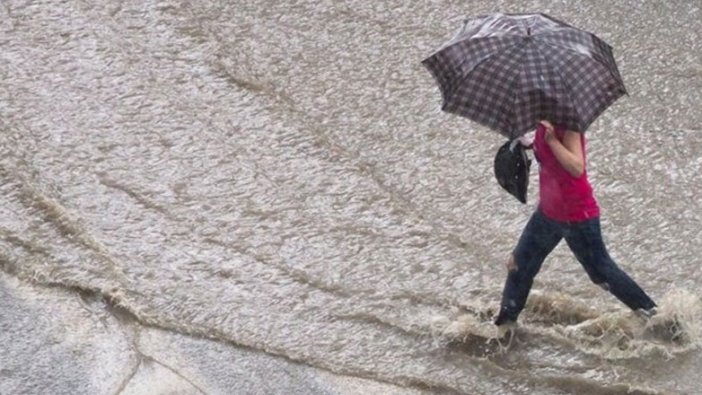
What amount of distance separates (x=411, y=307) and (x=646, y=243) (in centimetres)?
123

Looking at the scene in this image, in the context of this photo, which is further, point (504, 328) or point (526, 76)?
point (504, 328)

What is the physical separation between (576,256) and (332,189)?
186 cm

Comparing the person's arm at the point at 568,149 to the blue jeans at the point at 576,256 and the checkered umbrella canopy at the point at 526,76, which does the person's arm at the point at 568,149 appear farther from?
the blue jeans at the point at 576,256

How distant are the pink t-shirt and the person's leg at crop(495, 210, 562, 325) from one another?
92mm

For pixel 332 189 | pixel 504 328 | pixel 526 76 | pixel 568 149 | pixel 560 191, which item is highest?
pixel 526 76

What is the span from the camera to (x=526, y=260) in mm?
5609

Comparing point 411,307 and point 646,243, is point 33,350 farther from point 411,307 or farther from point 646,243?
point 646,243

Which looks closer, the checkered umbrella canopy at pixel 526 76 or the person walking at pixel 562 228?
the checkered umbrella canopy at pixel 526 76

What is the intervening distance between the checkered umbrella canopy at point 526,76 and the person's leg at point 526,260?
2.13 ft

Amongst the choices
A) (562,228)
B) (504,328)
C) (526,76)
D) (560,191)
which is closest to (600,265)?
(562,228)

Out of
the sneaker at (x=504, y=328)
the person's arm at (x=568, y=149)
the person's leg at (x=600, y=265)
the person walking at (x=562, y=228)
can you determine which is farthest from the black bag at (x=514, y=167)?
the sneaker at (x=504, y=328)

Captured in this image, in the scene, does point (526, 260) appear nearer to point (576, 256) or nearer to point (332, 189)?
point (576, 256)

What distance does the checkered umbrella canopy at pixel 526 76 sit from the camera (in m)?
4.90

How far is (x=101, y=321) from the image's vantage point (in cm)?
620
